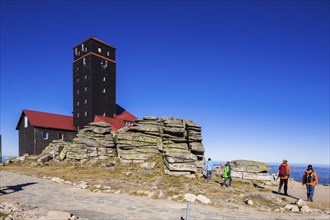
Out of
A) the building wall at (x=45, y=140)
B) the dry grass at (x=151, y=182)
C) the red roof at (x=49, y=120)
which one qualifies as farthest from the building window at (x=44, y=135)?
the dry grass at (x=151, y=182)

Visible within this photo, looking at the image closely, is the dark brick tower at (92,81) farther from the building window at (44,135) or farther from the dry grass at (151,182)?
the dry grass at (151,182)

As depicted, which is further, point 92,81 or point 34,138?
point 92,81

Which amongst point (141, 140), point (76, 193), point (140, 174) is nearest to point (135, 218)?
point (76, 193)

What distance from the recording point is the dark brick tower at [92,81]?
58250 millimetres

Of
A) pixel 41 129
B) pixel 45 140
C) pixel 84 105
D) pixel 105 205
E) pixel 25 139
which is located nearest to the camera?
pixel 105 205

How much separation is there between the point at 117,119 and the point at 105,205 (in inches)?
1977

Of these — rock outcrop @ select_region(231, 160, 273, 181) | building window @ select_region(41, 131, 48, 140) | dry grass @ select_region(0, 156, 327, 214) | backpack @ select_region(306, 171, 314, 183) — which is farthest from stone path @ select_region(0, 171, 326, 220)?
building window @ select_region(41, 131, 48, 140)

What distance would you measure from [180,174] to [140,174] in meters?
4.05

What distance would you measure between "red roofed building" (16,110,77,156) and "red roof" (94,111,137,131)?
7.37 meters

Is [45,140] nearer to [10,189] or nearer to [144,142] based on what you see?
[144,142]

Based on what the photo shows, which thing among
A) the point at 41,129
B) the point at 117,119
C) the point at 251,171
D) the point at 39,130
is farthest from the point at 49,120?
the point at 251,171

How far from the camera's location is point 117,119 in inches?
2475

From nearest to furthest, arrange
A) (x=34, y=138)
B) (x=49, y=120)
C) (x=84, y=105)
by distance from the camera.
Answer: (x=34, y=138) → (x=49, y=120) → (x=84, y=105)

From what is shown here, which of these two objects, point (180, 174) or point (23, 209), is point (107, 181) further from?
point (23, 209)
